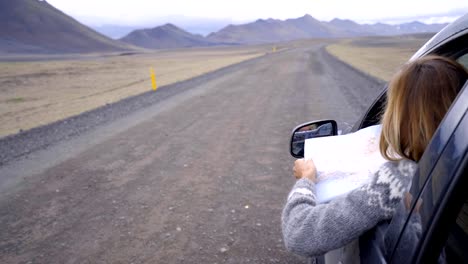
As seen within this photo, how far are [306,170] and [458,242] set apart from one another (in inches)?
24.5

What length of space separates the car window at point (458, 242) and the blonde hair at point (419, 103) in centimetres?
24

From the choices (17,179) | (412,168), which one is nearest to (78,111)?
(17,179)

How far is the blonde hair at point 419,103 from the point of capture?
4.24ft

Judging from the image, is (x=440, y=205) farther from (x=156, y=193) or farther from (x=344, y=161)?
(x=156, y=193)

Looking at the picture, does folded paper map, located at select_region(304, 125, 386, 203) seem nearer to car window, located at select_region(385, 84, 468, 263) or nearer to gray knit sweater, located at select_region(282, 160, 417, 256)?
gray knit sweater, located at select_region(282, 160, 417, 256)

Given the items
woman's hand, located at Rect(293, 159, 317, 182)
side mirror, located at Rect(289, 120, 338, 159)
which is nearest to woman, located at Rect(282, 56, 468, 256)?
woman's hand, located at Rect(293, 159, 317, 182)

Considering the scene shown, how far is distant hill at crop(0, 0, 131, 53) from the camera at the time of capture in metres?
138

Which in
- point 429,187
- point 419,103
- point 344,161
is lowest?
point 344,161

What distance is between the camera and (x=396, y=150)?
1324mm

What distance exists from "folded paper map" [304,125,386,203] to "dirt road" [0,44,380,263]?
6.42ft

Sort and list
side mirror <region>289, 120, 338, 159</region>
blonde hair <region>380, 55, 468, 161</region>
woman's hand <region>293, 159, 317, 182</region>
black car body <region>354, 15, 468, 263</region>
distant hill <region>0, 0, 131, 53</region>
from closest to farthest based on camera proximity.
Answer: black car body <region>354, 15, 468, 263</region>, blonde hair <region>380, 55, 468, 161</region>, woman's hand <region>293, 159, 317, 182</region>, side mirror <region>289, 120, 338, 159</region>, distant hill <region>0, 0, 131, 53</region>

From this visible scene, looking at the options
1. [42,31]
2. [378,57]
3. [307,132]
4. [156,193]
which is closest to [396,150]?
[307,132]

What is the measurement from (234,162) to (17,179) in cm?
329

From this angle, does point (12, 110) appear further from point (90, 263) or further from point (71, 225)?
point (90, 263)
